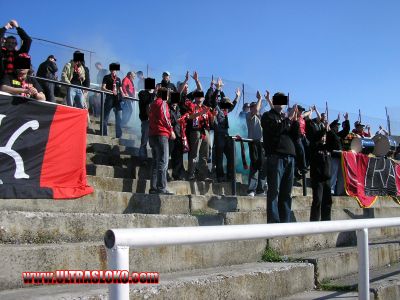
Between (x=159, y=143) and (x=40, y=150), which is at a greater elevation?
(x=159, y=143)

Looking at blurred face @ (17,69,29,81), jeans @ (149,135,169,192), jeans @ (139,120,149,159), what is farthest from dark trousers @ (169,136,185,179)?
blurred face @ (17,69,29,81)

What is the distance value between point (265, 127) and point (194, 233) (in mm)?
5376

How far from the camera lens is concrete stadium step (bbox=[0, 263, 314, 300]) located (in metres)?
3.51

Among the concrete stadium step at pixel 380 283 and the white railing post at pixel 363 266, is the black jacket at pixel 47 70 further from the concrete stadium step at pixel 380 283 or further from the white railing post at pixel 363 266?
the white railing post at pixel 363 266

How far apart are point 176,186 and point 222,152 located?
1.73 meters

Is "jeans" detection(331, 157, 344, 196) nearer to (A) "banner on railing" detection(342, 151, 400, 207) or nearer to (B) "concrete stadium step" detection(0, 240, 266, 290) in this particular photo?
(A) "banner on railing" detection(342, 151, 400, 207)

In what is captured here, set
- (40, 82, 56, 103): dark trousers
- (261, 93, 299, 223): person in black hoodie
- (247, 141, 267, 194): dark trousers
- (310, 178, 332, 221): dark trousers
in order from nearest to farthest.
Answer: (261, 93, 299, 223): person in black hoodie < (310, 178, 332, 221): dark trousers < (40, 82, 56, 103): dark trousers < (247, 141, 267, 194): dark trousers

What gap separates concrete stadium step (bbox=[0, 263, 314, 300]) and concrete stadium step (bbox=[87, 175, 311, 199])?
109 inches

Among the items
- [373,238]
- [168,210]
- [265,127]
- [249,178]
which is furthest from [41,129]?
[373,238]

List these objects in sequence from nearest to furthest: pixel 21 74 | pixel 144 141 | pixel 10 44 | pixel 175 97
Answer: pixel 21 74 < pixel 10 44 < pixel 144 141 < pixel 175 97

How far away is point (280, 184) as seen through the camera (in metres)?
7.61

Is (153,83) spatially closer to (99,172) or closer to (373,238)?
(99,172)

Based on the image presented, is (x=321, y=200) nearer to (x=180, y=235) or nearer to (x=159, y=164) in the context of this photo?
(x=159, y=164)

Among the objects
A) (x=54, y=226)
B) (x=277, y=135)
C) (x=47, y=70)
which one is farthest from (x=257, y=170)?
(x=54, y=226)
